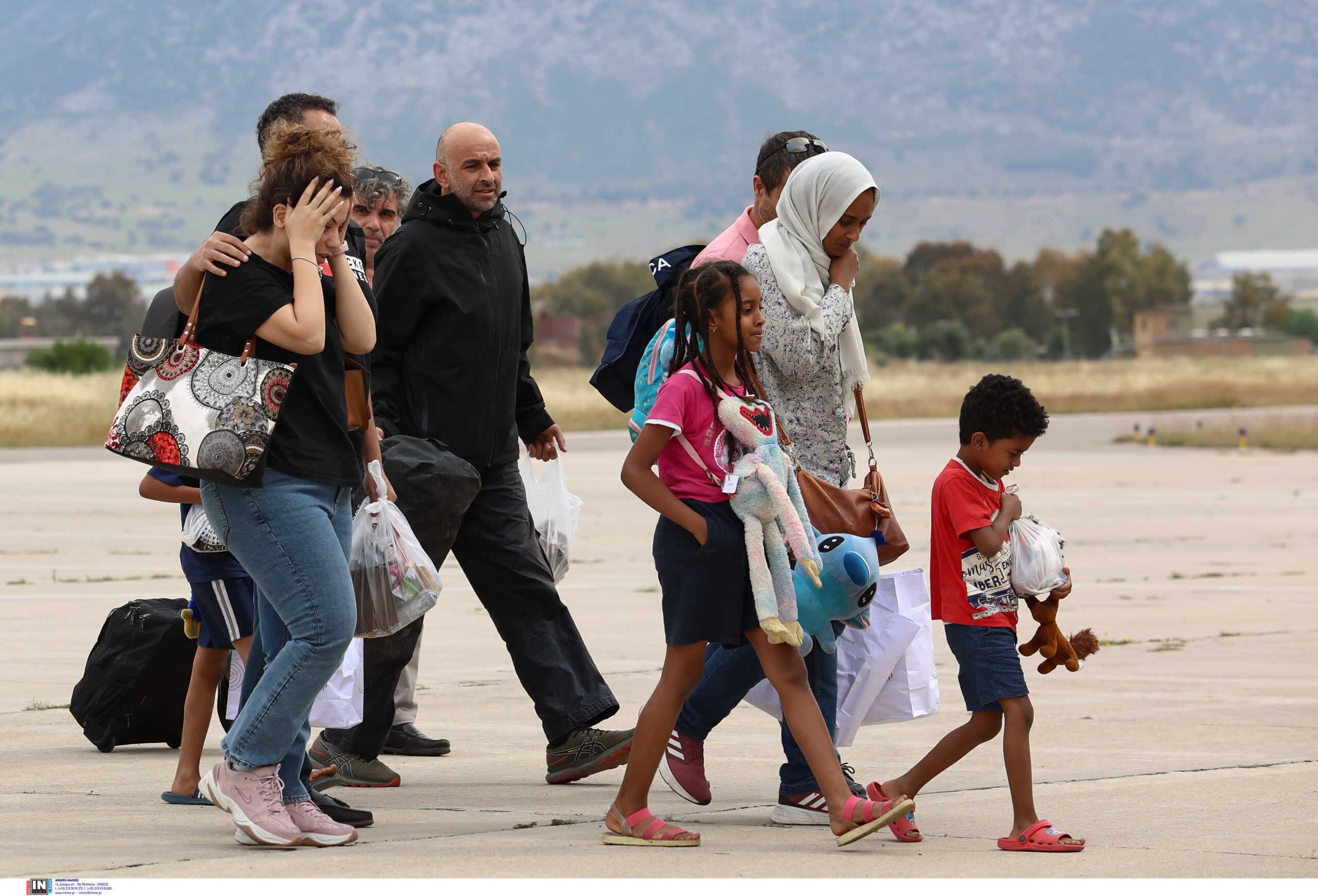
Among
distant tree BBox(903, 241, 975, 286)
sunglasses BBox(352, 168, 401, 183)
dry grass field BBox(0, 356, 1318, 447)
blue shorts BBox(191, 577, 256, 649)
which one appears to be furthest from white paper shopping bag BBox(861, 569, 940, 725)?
distant tree BBox(903, 241, 975, 286)

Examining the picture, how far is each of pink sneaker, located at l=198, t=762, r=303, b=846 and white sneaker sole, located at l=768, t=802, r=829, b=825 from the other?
146cm

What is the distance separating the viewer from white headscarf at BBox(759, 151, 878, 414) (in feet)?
18.0

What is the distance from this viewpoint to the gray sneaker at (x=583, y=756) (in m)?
6.21

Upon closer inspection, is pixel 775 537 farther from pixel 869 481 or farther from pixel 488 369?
pixel 488 369

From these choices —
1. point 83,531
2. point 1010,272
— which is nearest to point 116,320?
point 1010,272

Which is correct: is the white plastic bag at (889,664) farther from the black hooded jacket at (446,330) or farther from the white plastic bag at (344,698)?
the white plastic bag at (344,698)

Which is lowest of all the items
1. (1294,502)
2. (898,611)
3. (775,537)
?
(1294,502)

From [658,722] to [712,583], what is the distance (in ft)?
1.46

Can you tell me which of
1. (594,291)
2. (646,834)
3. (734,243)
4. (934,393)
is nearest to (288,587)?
(646,834)

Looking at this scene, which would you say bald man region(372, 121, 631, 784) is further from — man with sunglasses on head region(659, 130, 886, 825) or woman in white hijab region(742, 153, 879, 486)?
woman in white hijab region(742, 153, 879, 486)

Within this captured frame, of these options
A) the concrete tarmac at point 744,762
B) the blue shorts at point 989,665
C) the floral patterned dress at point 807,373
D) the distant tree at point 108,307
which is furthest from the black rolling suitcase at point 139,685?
the distant tree at point 108,307

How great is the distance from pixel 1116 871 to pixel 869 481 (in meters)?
1.49

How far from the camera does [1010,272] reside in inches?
6166

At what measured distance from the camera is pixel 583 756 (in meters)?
6.22
